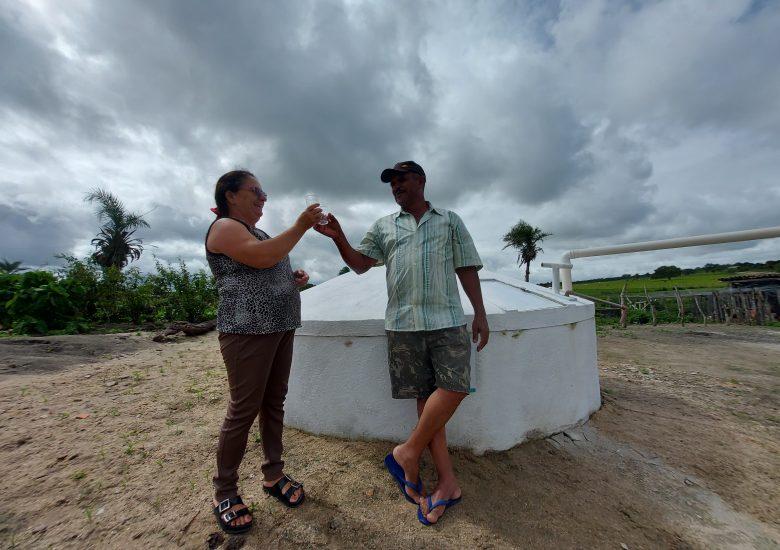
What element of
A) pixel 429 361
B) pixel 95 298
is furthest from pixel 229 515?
pixel 95 298

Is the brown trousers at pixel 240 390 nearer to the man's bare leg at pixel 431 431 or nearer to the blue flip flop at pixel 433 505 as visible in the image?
the man's bare leg at pixel 431 431

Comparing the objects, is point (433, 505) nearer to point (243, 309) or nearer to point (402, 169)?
point (243, 309)

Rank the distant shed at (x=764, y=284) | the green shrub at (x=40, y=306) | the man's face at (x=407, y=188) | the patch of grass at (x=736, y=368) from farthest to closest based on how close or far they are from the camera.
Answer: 1. the distant shed at (x=764, y=284)
2. the green shrub at (x=40, y=306)
3. the patch of grass at (x=736, y=368)
4. the man's face at (x=407, y=188)

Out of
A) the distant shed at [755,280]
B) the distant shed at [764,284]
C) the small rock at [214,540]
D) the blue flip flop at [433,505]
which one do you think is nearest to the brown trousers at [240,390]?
the small rock at [214,540]

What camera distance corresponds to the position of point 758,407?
3807 millimetres

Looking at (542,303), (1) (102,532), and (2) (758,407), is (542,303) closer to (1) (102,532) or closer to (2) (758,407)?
(2) (758,407)

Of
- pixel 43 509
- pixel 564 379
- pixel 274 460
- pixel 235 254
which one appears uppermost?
pixel 235 254

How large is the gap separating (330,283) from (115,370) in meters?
3.54

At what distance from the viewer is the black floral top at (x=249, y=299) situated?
1.76 meters

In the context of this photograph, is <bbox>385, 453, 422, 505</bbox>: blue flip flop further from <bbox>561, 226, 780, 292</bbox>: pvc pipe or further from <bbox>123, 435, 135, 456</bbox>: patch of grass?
<bbox>561, 226, 780, 292</bbox>: pvc pipe

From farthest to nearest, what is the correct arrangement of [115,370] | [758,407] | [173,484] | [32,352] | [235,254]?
[32,352], [115,370], [758,407], [173,484], [235,254]

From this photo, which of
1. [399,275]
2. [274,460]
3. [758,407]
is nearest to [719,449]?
[758,407]

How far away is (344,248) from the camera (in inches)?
87.0

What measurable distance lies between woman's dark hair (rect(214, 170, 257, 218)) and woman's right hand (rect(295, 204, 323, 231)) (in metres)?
0.40
